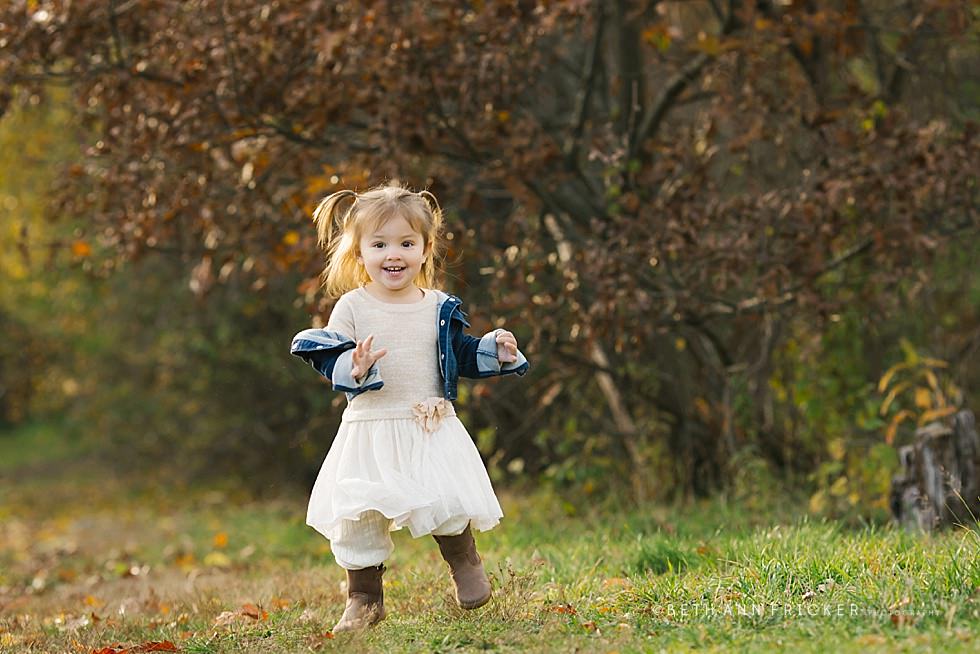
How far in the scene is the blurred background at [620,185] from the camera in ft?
22.2

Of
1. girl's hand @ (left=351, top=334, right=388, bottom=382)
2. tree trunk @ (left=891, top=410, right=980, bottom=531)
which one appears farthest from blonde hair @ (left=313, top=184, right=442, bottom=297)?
tree trunk @ (left=891, top=410, right=980, bottom=531)

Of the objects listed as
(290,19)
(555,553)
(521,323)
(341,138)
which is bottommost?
(555,553)

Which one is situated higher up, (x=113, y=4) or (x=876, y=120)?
(x=113, y=4)

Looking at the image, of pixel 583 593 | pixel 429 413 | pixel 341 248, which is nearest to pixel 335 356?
pixel 429 413

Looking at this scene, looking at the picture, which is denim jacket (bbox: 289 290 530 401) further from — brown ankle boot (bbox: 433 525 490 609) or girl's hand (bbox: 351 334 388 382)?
brown ankle boot (bbox: 433 525 490 609)

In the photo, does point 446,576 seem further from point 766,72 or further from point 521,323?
point 766,72

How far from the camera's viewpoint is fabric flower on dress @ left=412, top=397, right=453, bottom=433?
14.8 feet

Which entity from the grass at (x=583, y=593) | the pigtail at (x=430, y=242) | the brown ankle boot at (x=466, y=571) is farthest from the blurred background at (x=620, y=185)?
the brown ankle boot at (x=466, y=571)

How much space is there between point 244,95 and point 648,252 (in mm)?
2304

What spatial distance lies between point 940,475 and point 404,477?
3.18m

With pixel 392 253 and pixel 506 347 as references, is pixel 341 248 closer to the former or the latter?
pixel 392 253

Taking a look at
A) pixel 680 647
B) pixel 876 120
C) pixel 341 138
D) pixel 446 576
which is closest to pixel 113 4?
pixel 341 138

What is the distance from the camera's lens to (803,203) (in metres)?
6.69

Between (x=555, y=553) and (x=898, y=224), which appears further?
(x=898, y=224)
